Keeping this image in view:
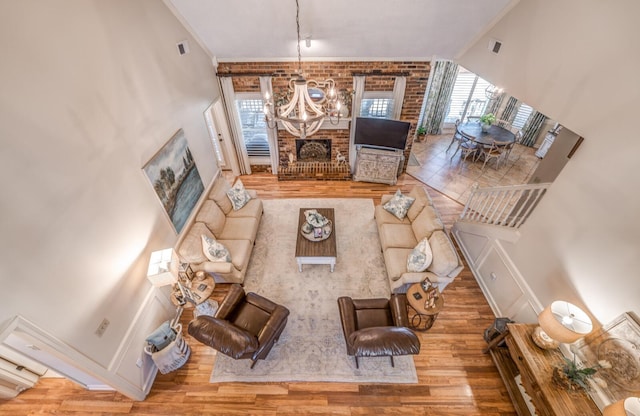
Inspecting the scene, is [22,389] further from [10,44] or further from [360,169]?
[360,169]

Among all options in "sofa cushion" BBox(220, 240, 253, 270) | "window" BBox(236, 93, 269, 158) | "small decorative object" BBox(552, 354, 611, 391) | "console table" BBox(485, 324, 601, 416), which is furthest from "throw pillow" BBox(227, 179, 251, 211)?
"small decorative object" BBox(552, 354, 611, 391)

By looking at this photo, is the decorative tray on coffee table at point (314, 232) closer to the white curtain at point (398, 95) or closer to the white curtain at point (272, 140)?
the white curtain at point (272, 140)

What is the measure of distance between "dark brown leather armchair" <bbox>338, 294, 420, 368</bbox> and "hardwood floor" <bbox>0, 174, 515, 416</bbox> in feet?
1.47

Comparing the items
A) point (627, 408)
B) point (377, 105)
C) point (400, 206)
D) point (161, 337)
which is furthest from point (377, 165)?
point (161, 337)

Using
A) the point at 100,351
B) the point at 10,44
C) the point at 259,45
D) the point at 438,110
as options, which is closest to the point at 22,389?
the point at 100,351

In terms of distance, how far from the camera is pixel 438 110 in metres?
8.27

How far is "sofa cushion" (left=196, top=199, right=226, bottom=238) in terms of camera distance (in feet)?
15.1

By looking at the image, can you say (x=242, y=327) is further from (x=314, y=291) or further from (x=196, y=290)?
(x=314, y=291)

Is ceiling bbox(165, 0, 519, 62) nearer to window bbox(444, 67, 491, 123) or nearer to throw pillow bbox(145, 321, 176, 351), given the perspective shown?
window bbox(444, 67, 491, 123)

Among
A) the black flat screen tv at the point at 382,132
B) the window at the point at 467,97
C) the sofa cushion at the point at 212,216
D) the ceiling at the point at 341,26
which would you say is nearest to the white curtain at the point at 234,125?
the ceiling at the point at 341,26

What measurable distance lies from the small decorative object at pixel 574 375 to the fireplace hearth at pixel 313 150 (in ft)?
18.3

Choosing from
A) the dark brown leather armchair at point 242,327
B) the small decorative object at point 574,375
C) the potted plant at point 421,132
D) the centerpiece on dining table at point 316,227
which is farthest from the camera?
the potted plant at point 421,132

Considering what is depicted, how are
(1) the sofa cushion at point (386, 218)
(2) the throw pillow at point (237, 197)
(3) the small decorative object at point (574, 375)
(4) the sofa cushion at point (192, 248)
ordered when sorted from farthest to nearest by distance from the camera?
(2) the throw pillow at point (237, 197)
(1) the sofa cushion at point (386, 218)
(4) the sofa cushion at point (192, 248)
(3) the small decorative object at point (574, 375)

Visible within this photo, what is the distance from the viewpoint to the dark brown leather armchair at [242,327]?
2844mm
